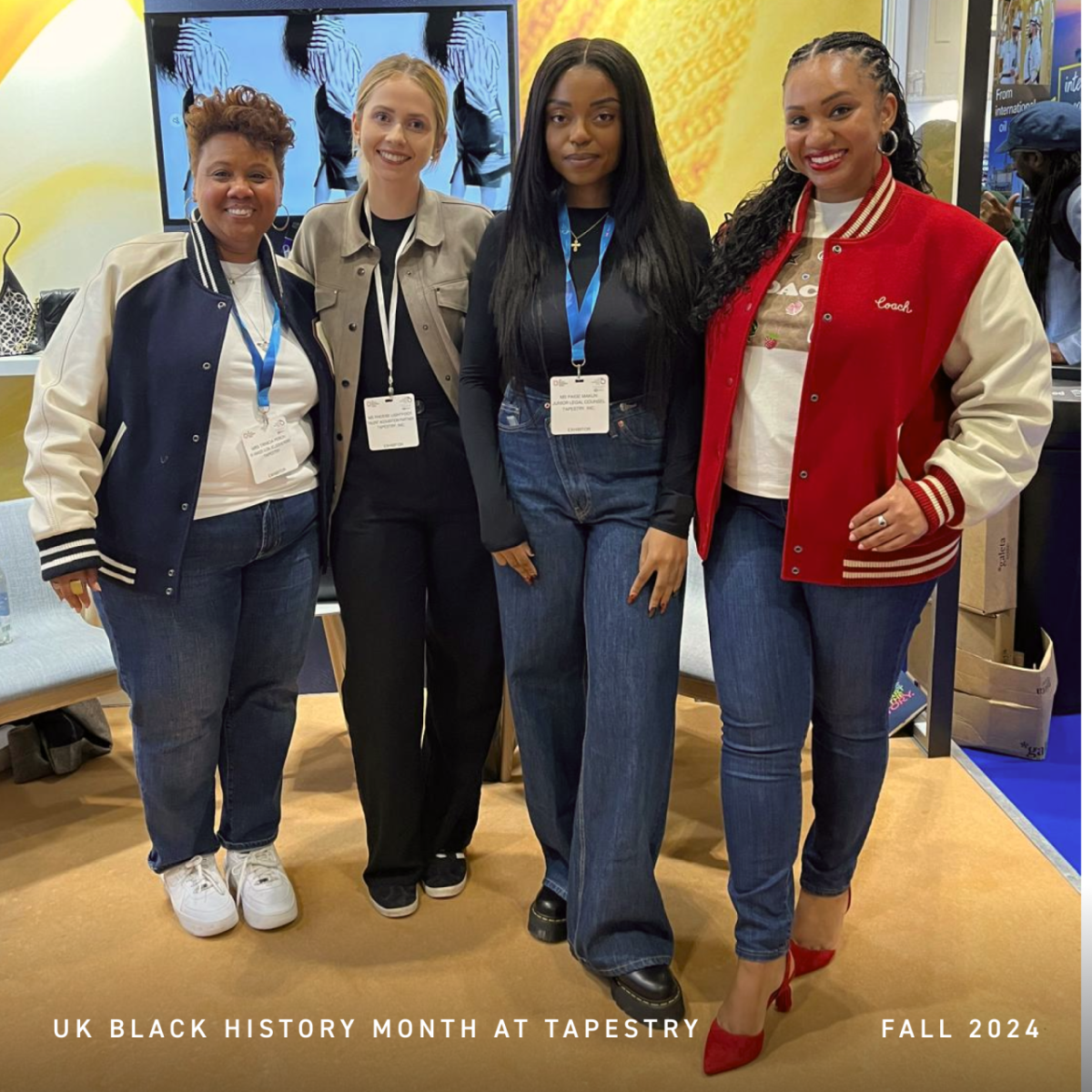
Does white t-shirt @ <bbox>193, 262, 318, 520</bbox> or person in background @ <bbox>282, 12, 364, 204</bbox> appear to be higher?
person in background @ <bbox>282, 12, 364, 204</bbox>

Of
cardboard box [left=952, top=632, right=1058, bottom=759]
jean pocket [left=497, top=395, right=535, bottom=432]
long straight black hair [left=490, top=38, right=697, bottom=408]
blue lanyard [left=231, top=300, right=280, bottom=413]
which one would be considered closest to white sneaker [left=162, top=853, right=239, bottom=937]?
blue lanyard [left=231, top=300, right=280, bottom=413]

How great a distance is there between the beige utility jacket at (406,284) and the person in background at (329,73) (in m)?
1.57

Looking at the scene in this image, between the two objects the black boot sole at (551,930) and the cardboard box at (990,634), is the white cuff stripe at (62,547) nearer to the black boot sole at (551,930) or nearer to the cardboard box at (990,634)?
the black boot sole at (551,930)

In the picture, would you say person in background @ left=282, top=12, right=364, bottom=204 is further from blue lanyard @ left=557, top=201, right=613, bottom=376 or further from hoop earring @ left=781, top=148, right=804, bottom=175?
hoop earring @ left=781, top=148, right=804, bottom=175

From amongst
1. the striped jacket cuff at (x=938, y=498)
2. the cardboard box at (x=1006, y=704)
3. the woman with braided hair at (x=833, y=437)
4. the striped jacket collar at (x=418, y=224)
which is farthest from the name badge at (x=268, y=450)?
the cardboard box at (x=1006, y=704)

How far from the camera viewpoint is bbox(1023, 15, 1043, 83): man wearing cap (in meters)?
3.22

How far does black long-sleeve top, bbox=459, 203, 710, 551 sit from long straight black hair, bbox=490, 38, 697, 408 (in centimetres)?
2

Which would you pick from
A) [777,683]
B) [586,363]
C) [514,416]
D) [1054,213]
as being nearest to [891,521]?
[777,683]

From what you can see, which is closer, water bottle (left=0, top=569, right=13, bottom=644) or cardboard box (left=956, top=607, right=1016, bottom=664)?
water bottle (left=0, top=569, right=13, bottom=644)

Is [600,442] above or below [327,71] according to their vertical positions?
below

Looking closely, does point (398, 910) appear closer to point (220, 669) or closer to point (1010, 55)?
point (220, 669)

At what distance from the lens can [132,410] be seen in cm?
197

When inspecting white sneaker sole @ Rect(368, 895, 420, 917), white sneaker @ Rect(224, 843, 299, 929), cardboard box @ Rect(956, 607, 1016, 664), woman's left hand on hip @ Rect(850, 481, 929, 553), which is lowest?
A: white sneaker sole @ Rect(368, 895, 420, 917)

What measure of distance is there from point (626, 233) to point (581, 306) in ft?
0.47
